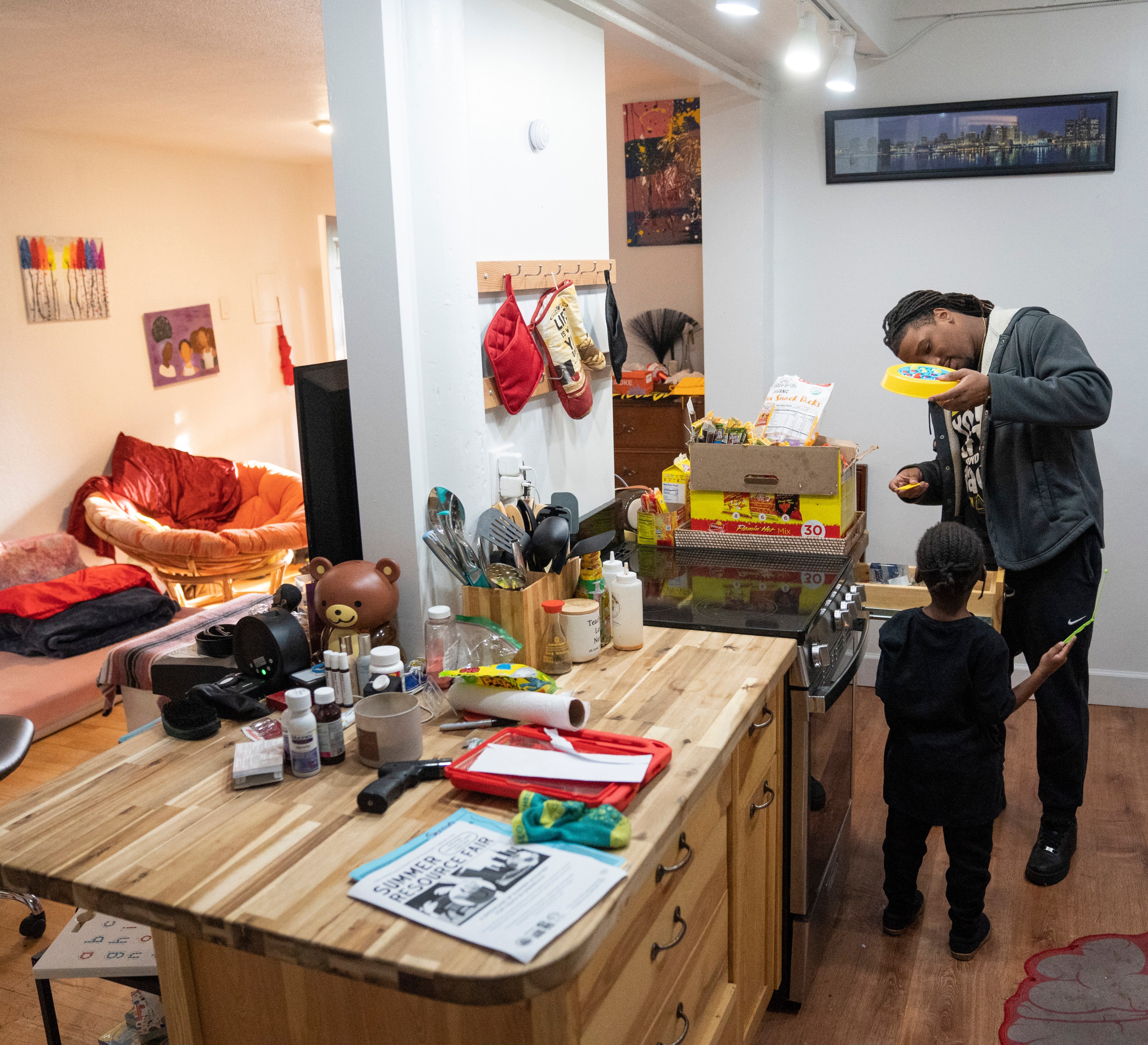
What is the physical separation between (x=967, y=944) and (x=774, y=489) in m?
1.15

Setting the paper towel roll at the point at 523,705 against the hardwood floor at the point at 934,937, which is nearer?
the paper towel roll at the point at 523,705

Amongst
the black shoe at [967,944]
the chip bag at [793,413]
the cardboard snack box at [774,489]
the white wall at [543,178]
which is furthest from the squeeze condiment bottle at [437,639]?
the black shoe at [967,944]

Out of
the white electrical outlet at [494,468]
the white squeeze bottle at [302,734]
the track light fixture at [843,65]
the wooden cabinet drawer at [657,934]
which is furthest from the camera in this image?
the track light fixture at [843,65]

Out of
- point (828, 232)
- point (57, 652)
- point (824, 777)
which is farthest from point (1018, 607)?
point (57, 652)

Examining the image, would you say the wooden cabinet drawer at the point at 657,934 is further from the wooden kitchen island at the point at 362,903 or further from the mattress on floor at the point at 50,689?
the mattress on floor at the point at 50,689

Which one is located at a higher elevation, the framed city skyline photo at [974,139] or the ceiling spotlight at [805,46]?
A: the ceiling spotlight at [805,46]

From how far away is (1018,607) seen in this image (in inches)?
103

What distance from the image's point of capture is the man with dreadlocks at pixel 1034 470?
2305 mm

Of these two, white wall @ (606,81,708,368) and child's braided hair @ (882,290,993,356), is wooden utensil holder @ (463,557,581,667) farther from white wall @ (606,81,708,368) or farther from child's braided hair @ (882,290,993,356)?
white wall @ (606,81,708,368)

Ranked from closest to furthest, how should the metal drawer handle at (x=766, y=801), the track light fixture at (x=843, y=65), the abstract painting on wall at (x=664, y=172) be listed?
the metal drawer handle at (x=766, y=801) < the track light fixture at (x=843, y=65) < the abstract painting on wall at (x=664, y=172)

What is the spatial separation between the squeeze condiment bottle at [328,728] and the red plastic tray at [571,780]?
0.19m

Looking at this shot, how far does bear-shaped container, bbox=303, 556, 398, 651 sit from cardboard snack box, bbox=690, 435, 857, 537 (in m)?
0.95

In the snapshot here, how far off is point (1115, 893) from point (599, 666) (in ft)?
5.42

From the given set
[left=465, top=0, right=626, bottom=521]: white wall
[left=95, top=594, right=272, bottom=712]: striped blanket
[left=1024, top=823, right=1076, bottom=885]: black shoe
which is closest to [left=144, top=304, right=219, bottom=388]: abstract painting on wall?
[left=95, top=594, right=272, bottom=712]: striped blanket
